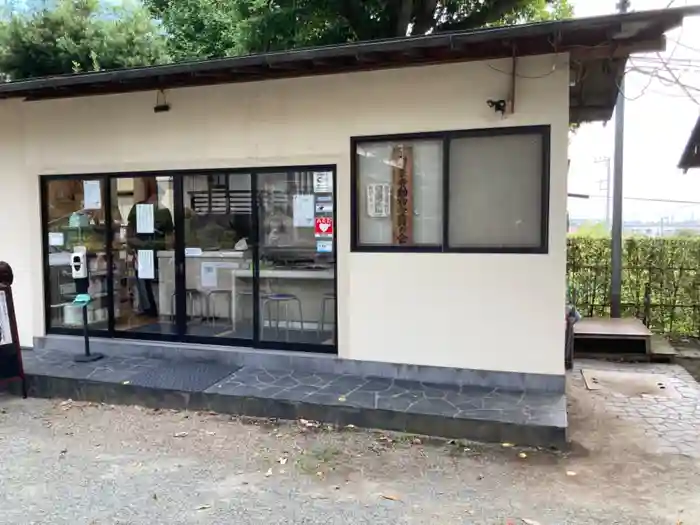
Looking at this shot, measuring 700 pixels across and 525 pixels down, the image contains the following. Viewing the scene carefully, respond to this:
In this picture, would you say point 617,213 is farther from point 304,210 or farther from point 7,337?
point 7,337

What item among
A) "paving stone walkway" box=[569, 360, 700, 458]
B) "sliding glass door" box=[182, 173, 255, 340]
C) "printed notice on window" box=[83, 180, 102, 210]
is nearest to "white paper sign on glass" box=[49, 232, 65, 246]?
"printed notice on window" box=[83, 180, 102, 210]

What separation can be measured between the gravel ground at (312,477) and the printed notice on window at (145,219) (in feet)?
7.88

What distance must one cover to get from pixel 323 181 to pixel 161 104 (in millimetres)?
2029

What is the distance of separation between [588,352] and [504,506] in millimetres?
4580

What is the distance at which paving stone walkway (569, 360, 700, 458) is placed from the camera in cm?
480

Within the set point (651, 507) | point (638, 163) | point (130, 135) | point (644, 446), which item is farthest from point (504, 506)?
point (638, 163)

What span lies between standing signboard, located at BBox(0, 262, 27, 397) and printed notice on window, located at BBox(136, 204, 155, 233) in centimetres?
149

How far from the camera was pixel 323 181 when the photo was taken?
6.18 metres

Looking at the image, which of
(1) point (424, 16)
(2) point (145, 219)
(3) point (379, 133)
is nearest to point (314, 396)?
(3) point (379, 133)

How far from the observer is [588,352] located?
7.80m

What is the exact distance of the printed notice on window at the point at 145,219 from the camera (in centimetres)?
692

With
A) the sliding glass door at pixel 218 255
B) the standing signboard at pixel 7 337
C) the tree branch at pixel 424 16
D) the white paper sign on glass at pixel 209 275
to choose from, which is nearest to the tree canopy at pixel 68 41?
the tree branch at pixel 424 16

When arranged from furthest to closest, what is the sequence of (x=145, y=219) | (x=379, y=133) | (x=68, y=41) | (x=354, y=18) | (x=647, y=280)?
(x=68, y=41)
(x=354, y=18)
(x=647, y=280)
(x=145, y=219)
(x=379, y=133)

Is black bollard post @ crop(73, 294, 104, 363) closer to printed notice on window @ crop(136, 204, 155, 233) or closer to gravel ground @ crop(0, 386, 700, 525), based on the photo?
printed notice on window @ crop(136, 204, 155, 233)
